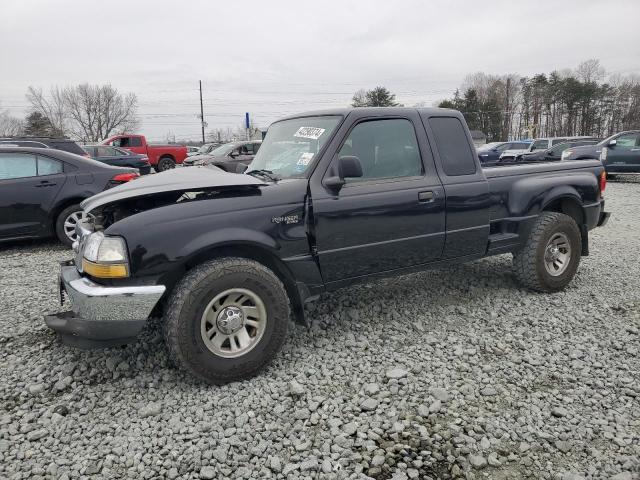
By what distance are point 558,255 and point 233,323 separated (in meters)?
3.51

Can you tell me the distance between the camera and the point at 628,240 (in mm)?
7039

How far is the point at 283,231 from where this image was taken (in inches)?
126

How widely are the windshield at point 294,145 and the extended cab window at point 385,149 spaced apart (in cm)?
22

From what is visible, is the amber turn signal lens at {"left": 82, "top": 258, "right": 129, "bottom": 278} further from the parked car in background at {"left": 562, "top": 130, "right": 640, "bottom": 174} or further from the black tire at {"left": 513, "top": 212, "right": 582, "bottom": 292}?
the parked car in background at {"left": 562, "top": 130, "right": 640, "bottom": 174}

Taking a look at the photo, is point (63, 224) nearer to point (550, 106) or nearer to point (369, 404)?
point (369, 404)

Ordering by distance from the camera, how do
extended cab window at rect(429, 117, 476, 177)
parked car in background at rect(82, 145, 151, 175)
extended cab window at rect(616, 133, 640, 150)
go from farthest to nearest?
parked car in background at rect(82, 145, 151, 175) → extended cab window at rect(616, 133, 640, 150) → extended cab window at rect(429, 117, 476, 177)

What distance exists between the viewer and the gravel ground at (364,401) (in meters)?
2.38

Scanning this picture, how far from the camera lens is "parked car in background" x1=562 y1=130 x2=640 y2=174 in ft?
47.5

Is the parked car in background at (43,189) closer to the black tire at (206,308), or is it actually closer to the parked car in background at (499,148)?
the black tire at (206,308)

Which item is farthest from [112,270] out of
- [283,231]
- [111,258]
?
[283,231]

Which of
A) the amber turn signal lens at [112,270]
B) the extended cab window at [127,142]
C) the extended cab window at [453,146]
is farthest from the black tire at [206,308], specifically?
the extended cab window at [127,142]

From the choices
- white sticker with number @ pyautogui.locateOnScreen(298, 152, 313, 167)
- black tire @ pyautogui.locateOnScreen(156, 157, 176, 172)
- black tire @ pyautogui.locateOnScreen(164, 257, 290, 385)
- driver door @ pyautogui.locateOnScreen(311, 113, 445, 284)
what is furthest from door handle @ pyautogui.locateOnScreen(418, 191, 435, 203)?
black tire @ pyautogui.locateOnScreen(156, 157, 176, 172)

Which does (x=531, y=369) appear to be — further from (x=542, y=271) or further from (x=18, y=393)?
(x=18, y=393)

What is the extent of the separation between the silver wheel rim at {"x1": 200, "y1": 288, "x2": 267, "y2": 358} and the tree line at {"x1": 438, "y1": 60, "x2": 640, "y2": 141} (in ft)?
163
